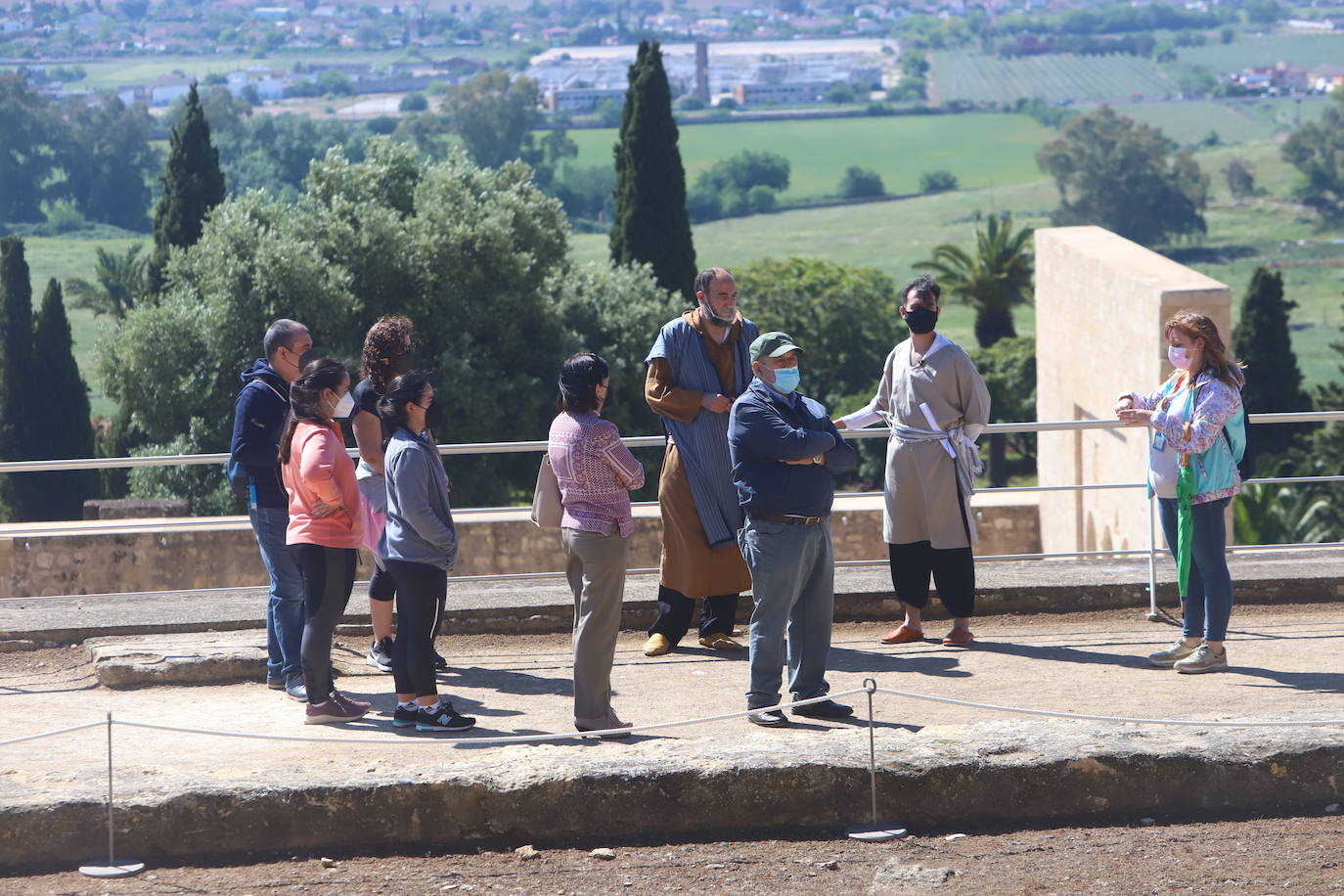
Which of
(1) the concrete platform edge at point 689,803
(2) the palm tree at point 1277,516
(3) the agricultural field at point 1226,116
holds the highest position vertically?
(3) the agricultural field at point 1226,116

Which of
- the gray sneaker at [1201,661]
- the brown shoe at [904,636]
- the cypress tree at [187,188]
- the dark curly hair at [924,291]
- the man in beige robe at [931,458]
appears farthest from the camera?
the cypress tree at [187,188]

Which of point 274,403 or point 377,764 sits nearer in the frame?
point 377,764

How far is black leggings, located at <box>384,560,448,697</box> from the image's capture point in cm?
566

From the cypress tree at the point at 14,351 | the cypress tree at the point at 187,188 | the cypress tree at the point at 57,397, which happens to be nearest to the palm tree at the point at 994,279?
the cypress tree at the point at 187,188

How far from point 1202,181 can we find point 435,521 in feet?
393

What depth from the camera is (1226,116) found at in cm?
17288

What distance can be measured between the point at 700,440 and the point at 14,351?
33.7 metres

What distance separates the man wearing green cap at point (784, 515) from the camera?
5590mm

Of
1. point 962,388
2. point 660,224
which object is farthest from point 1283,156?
point 962,388

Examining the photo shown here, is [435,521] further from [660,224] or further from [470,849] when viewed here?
[660,224]

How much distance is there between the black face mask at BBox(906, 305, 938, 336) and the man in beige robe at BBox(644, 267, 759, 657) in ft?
2.07

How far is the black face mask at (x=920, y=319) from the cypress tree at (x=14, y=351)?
33.7 meters

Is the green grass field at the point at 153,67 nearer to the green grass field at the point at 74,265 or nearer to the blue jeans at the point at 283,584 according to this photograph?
the green grass field at the point at 74,265

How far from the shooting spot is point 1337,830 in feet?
16.2
